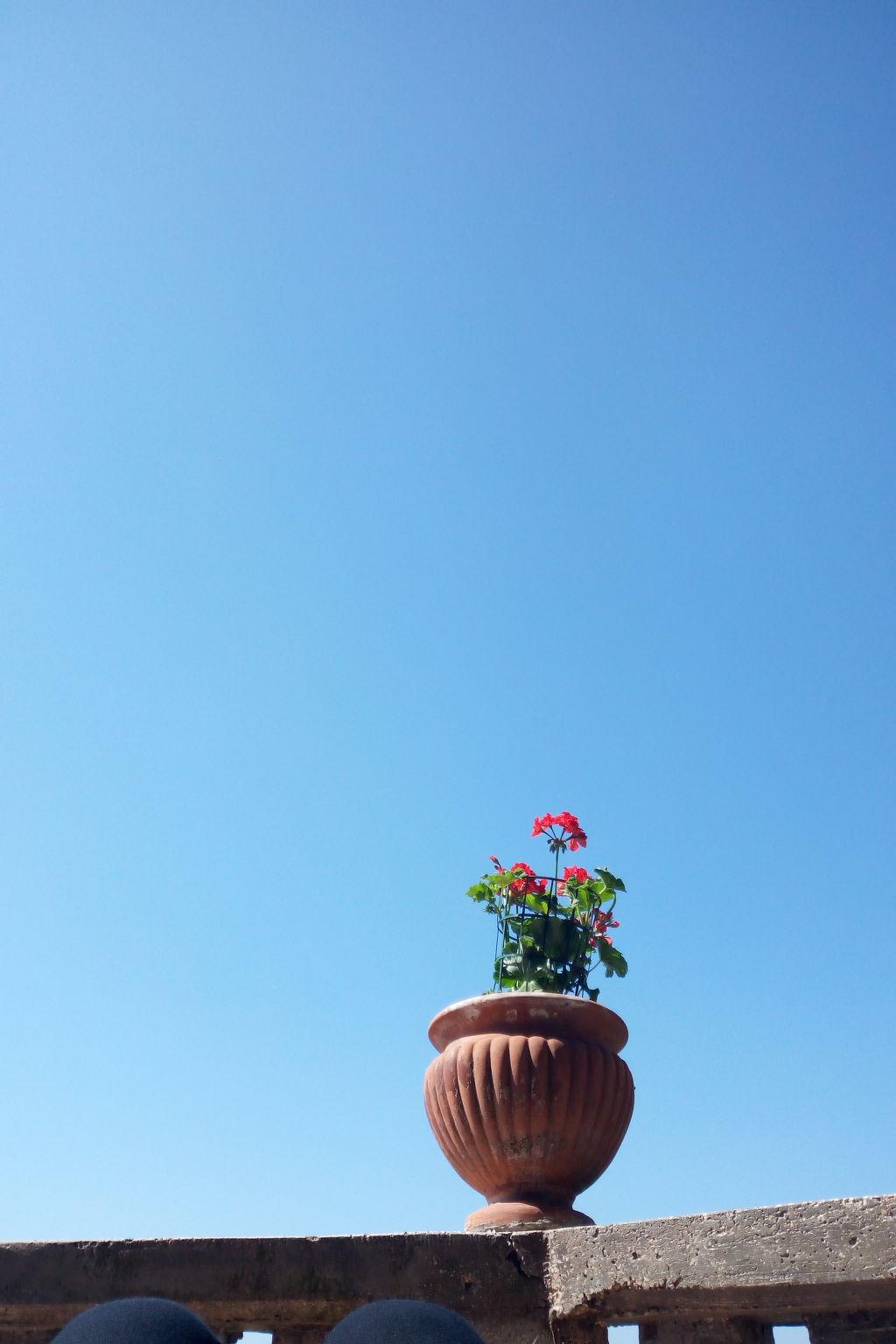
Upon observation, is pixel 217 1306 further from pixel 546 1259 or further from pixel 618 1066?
pixel 618 1066

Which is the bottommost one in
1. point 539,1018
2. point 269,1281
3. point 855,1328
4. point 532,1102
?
point 855,1328

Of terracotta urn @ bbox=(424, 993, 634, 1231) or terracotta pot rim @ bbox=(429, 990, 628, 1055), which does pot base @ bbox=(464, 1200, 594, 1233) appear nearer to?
terracotta urn @ bbox=(424, 993, 634, 1231)

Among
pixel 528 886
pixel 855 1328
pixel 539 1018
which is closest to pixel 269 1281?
pixel 855 1328

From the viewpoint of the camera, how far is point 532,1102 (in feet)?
9.07

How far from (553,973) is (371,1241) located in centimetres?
184

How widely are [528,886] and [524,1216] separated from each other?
4.25 feet

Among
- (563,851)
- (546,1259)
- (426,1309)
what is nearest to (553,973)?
(563,851)

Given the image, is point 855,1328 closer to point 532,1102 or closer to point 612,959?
point 532,1102

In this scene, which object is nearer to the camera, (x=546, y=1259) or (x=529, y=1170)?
(x=546, y=1259)

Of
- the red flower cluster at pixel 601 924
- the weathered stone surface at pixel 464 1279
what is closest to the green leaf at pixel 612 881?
the red flower cluster at pixel 601 924

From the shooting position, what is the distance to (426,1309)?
107 cm

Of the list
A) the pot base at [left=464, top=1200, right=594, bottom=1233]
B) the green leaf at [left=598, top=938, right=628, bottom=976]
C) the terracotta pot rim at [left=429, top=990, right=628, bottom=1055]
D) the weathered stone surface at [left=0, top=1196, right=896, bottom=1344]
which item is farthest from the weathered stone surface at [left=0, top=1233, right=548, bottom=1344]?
the green leaf at [left=598, top=938, right=628, bottom=976]

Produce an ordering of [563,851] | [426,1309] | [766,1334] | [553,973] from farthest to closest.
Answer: [563,851], [553,973], [766,1334], [426,1309]

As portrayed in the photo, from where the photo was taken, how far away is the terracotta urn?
9.09 ft
